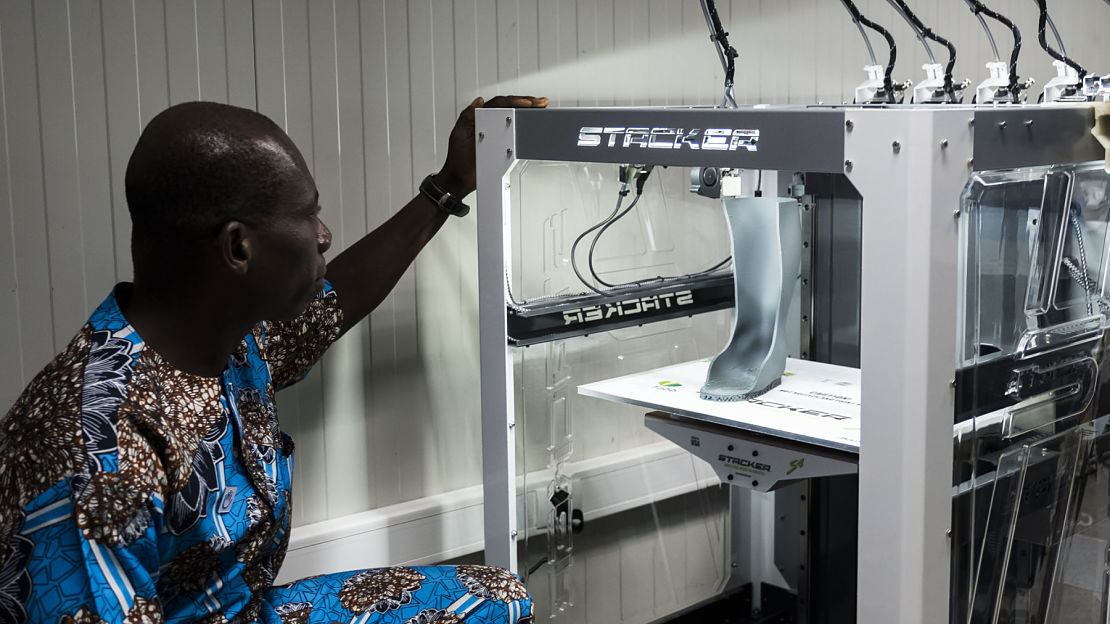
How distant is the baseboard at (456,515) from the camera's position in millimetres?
2223

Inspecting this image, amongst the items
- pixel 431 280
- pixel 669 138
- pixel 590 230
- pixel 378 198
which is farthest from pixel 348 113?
pixel 669 138

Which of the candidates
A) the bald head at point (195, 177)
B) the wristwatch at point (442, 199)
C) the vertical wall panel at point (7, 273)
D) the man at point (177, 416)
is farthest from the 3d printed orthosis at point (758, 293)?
the vertical wall panel at point (7, 273)

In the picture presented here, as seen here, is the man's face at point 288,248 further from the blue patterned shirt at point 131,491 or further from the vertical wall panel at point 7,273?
the vertical wall panel at point 7,273

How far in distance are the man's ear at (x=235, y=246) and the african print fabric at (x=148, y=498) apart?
143 millimetres

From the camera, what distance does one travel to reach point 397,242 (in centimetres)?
202

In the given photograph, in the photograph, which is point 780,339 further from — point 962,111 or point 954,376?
point 962,111

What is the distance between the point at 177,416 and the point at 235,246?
0.71 feet

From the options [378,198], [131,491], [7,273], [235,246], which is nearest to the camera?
[131,491]

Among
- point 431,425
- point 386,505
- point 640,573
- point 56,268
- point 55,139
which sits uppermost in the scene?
point 55,139

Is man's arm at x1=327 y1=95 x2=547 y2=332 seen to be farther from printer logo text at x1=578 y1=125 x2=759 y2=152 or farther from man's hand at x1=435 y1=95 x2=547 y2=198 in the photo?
printer logo text at x1=578 y1=125 x2=759 y2=152

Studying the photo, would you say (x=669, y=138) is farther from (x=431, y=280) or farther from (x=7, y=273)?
(x=7, y=273)

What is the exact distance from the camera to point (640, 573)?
2.47m

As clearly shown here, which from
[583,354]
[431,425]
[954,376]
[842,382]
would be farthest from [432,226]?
[954,376]

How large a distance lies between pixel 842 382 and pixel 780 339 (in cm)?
18
